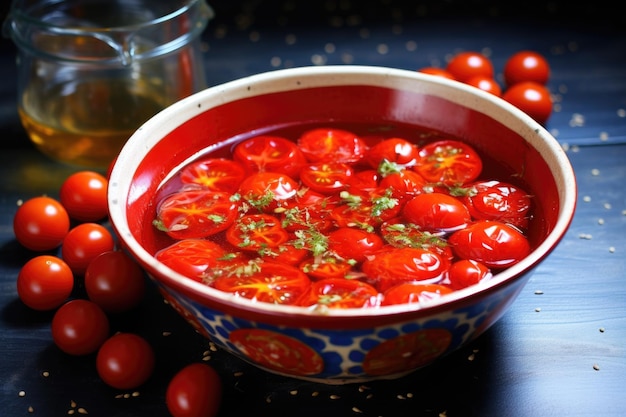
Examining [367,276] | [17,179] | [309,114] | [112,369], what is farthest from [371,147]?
[17,179]

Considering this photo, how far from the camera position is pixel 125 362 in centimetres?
124

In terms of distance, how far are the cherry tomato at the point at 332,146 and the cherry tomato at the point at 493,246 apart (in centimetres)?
33

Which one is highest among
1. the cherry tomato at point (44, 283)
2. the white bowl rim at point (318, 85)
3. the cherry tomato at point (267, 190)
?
the white bowl rim at point (318, 85)

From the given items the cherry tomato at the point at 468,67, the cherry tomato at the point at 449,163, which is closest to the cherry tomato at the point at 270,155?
the cherry tomato at the point at 449,163

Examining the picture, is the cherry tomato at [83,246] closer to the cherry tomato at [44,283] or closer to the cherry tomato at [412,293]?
the cherry tomato at [44,283]

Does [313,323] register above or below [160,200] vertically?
above

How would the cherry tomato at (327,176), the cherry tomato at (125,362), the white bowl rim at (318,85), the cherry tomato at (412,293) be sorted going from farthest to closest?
the cherry tomato at (327,176)
the cherry tomato at (125,362)
the cherry tomato at (412,293)
the white bowl rim at (318,85)

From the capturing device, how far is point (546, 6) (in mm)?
2465

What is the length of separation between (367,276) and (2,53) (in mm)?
1557

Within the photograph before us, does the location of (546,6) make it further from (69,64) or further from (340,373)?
(340,373)

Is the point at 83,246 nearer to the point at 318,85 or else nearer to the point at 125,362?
the point at 125,362

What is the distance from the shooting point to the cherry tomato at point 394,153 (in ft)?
4.93

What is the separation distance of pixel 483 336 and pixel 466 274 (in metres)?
0.19

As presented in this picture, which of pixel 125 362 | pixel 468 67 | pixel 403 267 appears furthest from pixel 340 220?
pixel 468 67
